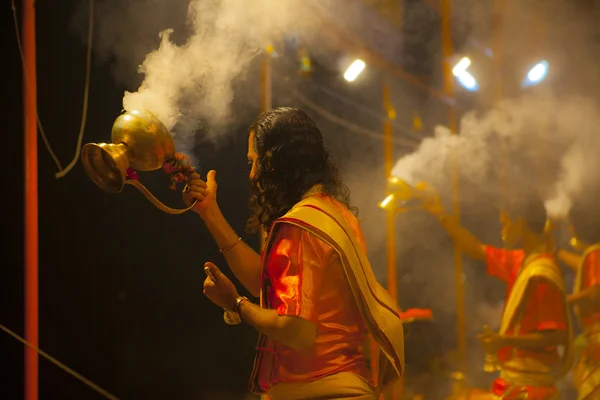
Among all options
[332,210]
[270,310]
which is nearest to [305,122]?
[332,210]

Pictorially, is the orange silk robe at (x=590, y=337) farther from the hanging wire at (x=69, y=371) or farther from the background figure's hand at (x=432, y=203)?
the hanging wire at (x=69, y=371)

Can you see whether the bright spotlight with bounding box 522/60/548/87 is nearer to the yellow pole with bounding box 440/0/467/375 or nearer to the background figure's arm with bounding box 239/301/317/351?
the yellow pole with bounding box 440/0/467/375

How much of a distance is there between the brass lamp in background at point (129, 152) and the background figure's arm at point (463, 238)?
7.37 feet

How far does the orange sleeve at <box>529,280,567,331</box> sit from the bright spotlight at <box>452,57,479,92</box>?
133 cm

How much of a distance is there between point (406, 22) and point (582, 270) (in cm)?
175

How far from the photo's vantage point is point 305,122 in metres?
1.99

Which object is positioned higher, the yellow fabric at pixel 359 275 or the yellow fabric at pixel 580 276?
the yellow fabric at pixel 580 276

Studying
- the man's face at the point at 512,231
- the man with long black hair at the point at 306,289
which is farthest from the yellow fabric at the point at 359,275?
the man's face at the point at 512,231

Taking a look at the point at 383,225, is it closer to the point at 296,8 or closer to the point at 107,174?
the point at 296,8

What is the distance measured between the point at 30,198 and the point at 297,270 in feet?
4.01

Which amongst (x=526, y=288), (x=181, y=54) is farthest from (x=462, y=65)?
(x=181, y=54)

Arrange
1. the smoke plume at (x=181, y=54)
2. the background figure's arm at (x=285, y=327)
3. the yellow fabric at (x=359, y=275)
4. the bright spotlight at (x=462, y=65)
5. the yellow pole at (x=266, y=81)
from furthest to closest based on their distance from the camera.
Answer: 1. the bright spotlight at (x=462, y=65)
2. the yellow pole at (x=266, y=81)
3. the smoke plume at (x=181, y=54)
4. the yellow fabric at (x=359, y=275)
5. the background figure's arm at (x=285, y=327)

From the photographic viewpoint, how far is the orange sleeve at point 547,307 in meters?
3.13

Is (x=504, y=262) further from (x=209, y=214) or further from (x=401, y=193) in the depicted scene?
(x=209, y=214)
